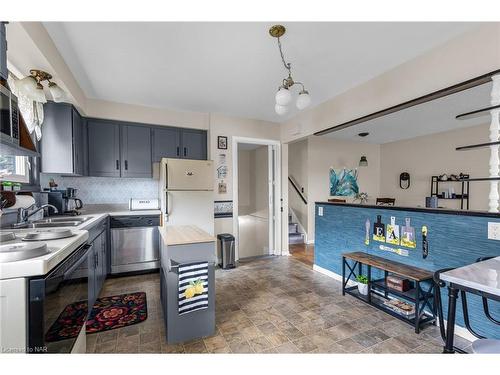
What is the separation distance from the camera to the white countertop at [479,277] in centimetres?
119

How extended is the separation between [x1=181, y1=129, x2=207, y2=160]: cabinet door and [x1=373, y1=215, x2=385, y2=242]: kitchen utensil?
2.79m

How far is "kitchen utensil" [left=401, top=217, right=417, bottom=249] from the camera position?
2.41 meters

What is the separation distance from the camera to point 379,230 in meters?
2.73

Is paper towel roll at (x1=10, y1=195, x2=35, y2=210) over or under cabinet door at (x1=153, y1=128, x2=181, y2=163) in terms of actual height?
under

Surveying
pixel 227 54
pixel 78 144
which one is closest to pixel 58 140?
pixel 78 144

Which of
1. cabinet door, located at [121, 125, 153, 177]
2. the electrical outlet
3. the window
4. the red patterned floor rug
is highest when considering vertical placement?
cabinet door, located at [121, 125, 153, 177]

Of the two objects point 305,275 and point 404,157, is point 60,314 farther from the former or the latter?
point 404,157

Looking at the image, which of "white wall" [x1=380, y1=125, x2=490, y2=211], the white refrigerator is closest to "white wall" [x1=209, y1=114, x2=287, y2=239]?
the white refrigerator

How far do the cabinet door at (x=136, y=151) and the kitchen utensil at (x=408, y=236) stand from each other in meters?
3.52

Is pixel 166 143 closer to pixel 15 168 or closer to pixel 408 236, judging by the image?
pixel 15 168

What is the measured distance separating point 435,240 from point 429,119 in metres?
2.77

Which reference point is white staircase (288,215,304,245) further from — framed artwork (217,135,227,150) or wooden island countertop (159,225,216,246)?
wooden island countertop (159,225,216,246)

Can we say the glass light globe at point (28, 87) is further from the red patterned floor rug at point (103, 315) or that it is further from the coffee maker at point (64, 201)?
the red patterned floor rug at point (103, 315)

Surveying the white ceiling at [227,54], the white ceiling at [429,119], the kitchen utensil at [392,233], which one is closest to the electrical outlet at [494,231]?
the kitchen utensil at [392,233]
